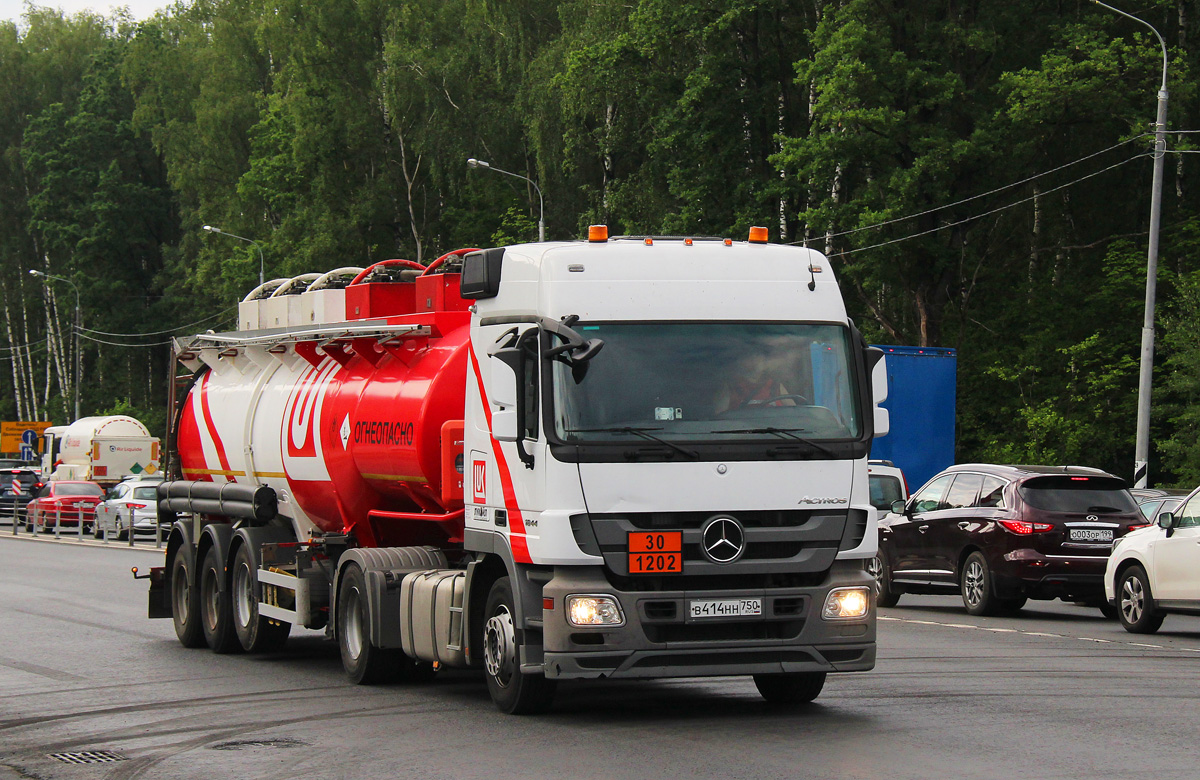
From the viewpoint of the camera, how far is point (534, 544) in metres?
9.97

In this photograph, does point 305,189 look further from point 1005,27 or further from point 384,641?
point 384,641

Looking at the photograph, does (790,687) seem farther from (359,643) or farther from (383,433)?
(383,433)

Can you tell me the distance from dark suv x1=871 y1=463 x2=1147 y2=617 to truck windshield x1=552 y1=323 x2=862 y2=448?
9.16 m

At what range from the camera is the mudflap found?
57.0ft

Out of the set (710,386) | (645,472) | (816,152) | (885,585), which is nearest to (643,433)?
(645,472)

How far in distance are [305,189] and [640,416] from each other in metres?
53.7

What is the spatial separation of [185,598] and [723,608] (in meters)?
8.49

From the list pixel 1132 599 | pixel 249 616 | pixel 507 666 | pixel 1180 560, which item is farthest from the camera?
pixel 1132 599

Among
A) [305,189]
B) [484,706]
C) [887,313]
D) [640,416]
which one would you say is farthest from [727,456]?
[305,189]

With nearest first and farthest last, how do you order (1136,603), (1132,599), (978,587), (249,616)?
(249,616)
(1136,603)
(1132,599)
(978,587)

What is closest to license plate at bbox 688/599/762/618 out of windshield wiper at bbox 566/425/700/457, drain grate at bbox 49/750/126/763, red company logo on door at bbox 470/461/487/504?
windshield wiper at bbox 566/425/700/457

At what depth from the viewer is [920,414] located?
27.6 m

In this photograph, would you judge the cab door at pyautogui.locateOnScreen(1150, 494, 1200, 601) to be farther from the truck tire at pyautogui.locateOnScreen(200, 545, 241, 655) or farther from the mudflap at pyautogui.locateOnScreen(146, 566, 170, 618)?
the mudflap at pyautogui.locateOnScreen(146, 566, 170, 618)

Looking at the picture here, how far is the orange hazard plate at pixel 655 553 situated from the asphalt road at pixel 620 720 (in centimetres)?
99
